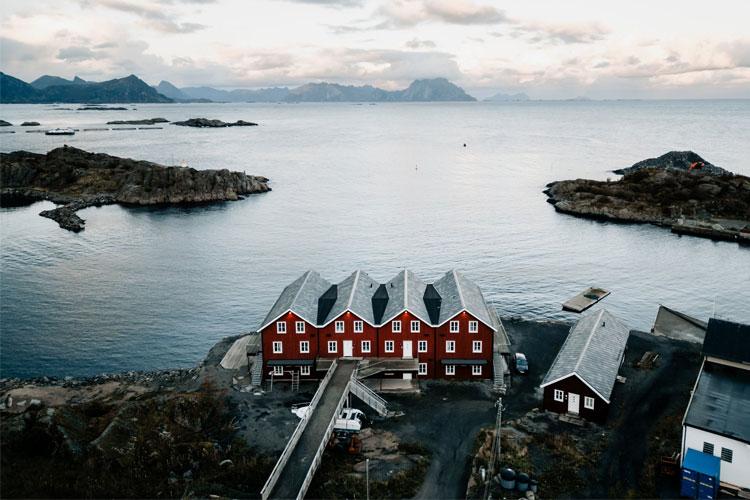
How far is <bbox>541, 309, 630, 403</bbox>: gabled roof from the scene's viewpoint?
48281mm

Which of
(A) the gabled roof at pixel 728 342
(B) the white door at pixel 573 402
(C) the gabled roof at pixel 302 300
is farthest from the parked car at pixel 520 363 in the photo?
(C) the gabled roof at pixel 302 300

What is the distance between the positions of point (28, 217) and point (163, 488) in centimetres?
11849

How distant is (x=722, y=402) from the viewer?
41688mm

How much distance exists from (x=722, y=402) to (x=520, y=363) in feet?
63.4

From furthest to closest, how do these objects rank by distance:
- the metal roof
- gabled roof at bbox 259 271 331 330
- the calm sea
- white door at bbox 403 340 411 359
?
the calm sea, white door at bbox 403 340 411 359, gabled roof at bbox 259 271 331 330, the metal roof

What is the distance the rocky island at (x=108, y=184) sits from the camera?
15450 centimetres

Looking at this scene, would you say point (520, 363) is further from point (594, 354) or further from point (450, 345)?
point (594, 354)

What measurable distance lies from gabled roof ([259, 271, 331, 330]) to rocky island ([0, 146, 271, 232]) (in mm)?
100878

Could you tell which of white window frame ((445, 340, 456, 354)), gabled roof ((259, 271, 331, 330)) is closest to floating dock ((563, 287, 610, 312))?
white window frame ((445, 340, 456, 354))

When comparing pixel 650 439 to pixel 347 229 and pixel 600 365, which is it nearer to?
Result: pixel 600 365

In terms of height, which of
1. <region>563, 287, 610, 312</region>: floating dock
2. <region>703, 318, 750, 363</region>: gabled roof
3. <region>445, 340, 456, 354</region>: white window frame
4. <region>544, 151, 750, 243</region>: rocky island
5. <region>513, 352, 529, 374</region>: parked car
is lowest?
<region>513, 352, 529, 374</region>: parked car

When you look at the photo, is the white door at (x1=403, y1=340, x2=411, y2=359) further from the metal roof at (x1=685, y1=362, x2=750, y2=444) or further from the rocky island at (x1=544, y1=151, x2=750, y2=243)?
the rocky island at (x1=544, y1=151, x2=750, y2=243)

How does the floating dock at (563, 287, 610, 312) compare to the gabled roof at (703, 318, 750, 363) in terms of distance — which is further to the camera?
the floating dock at (563, 287, 610, 312)

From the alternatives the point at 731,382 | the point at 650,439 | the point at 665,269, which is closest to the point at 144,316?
the point at 650,439
